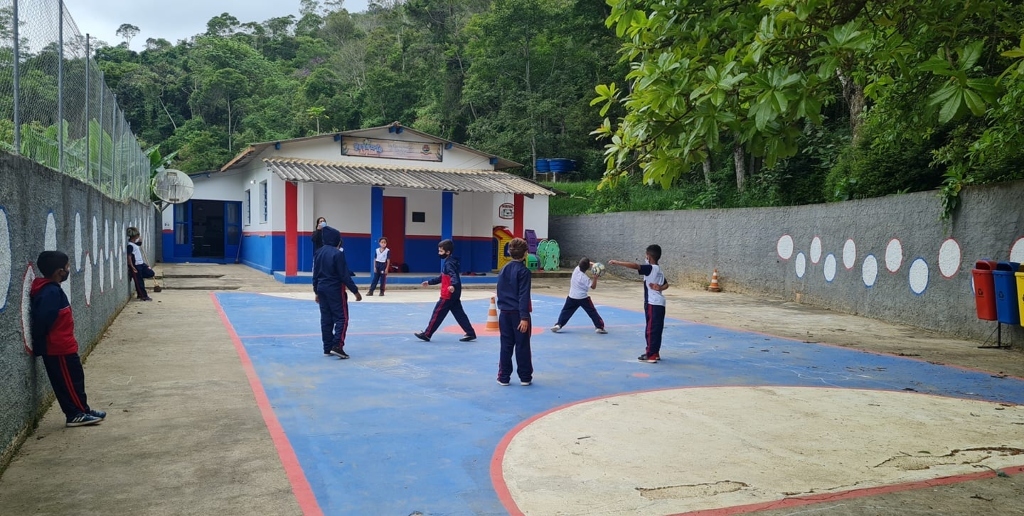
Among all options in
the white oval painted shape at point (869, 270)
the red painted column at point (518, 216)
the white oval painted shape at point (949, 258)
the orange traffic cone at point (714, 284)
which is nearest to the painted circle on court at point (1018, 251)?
the white oval painted shape at point (949, 258)

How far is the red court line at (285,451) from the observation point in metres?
4.26

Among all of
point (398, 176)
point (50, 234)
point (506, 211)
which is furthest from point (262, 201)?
point (50, 234)

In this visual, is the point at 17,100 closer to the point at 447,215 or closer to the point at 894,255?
the point at 894,255

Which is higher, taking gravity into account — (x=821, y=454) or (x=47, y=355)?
(x=47, y=355)

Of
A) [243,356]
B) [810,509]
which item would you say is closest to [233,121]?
[243,356]

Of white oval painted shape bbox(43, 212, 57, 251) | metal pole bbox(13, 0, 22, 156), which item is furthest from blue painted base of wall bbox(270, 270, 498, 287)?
metal pole bbox(13, 0, 22, 156)

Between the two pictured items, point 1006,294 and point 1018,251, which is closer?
point 1006,294

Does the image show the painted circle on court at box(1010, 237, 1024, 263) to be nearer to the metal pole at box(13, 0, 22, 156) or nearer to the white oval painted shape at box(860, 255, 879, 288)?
the white oval painted shape at box(860, 255, 879, 288)

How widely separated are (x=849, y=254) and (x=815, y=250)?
1.27 meters

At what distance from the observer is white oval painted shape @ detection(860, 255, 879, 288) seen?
1392 centimetres

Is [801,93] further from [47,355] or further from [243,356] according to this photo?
[243,356]

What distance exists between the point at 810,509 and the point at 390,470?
265 cm

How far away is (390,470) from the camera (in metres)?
4.86

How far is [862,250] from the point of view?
14.4 metres
